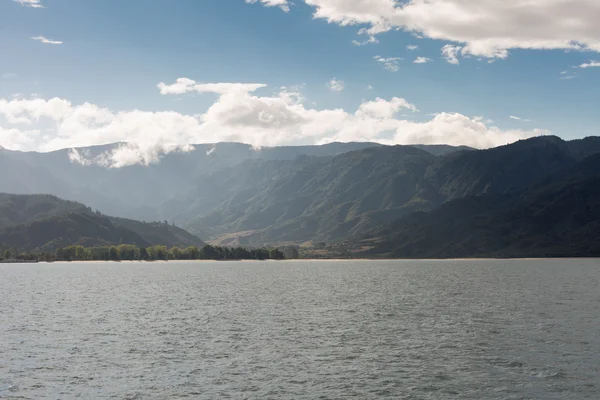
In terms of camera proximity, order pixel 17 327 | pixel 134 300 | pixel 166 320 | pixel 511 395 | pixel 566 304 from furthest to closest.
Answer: pixel 134 300
pixel 566 304
pixel 166 320
pixel 17 327
pixel 511 395

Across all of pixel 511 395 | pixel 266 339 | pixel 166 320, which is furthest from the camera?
pixel 166 320

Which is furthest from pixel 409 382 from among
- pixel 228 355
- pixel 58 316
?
pixel 58 316

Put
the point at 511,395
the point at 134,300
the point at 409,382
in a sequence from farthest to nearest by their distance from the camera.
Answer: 1. the point at 134,300
2. the point at 409,382
3. the point at 511,395

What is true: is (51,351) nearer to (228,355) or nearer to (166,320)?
(228,355)

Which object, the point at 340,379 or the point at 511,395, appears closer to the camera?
the point at 511,395

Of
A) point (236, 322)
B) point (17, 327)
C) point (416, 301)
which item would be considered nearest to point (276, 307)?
point (236, 322)

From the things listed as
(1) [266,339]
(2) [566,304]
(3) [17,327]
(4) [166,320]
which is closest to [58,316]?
(3) [17,327]

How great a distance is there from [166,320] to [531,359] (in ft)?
272

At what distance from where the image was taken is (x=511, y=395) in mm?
66750

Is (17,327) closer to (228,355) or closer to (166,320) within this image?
(166,320)

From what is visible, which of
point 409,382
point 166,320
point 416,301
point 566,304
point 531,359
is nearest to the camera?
point 409,382

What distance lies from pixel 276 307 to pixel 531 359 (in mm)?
86392

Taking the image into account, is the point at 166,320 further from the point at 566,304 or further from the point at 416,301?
the point at 566,304

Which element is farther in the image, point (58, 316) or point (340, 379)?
point (58, 316)
